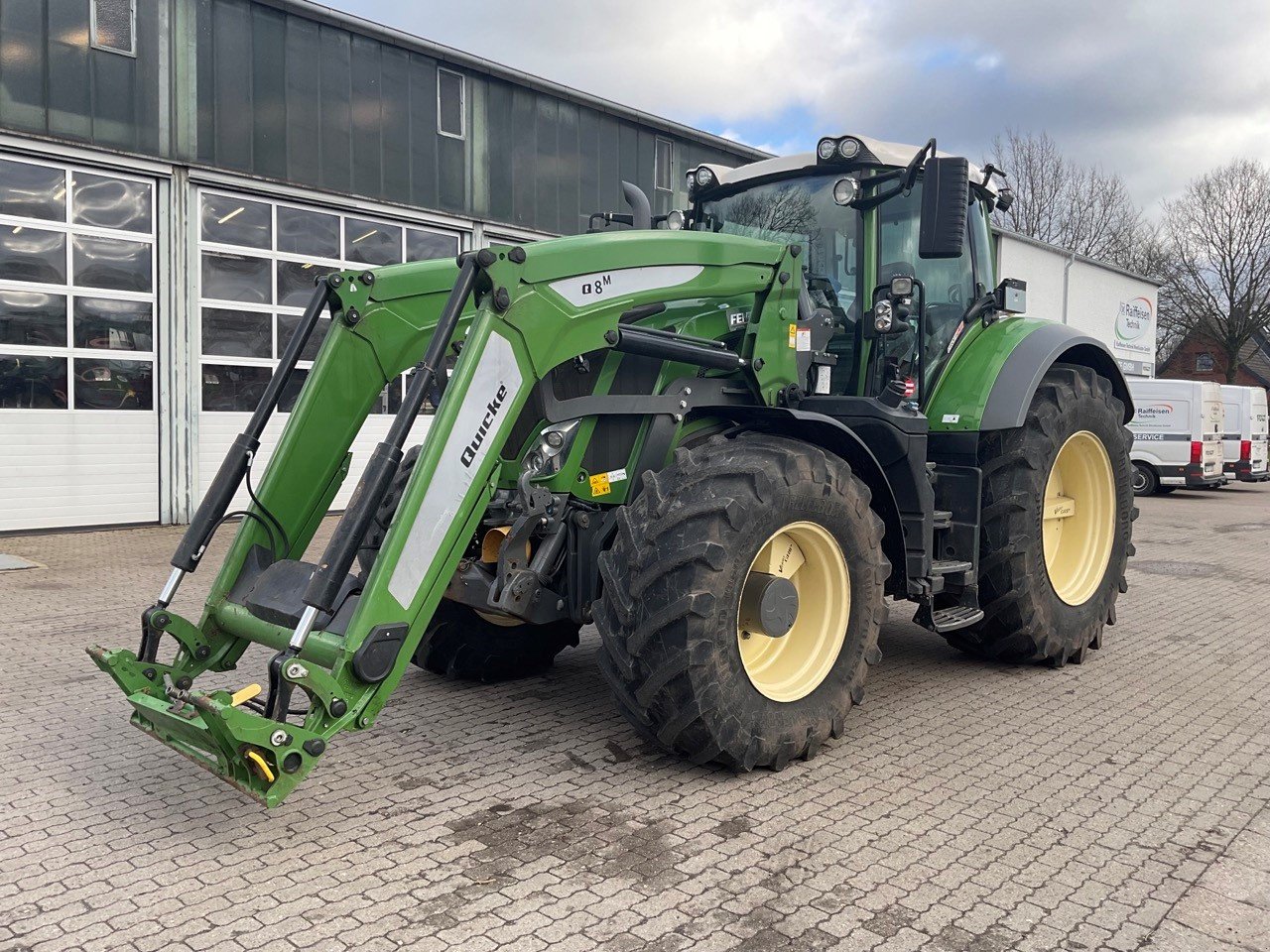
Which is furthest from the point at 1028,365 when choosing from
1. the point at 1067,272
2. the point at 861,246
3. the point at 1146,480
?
the point at 1067,272

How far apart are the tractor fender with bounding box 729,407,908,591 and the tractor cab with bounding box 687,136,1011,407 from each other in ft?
1.87

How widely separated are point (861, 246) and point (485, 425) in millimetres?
2698

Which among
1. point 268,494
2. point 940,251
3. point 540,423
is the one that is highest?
point 940,251

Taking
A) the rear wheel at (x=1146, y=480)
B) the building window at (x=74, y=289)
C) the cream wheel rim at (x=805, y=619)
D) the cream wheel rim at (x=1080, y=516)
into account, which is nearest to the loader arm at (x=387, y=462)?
the cream wheel rim at (x=805, y=619)

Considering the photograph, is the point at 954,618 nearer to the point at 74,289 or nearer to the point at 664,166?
the point at 74,289

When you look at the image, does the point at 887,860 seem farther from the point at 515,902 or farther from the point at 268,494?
the point at 268,494

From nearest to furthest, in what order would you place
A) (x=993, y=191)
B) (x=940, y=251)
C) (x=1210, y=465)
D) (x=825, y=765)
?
(x=825, y=765)
(x=940, y=251)
(x=993, y=191)
(x=1210, y=465)

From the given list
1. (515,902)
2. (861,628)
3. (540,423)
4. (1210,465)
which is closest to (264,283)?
Result: (540,423)

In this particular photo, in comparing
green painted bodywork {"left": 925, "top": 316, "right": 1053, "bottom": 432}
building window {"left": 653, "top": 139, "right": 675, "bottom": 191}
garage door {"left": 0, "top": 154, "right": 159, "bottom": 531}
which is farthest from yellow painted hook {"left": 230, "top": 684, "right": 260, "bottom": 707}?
building window {"left": 653, "top": 139, "right": 675, "bottom": 191}

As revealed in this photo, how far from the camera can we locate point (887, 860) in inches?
138

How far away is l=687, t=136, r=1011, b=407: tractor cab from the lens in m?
5.53

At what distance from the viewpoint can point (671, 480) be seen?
412cm

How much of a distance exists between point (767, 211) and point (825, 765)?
3032 millimetres

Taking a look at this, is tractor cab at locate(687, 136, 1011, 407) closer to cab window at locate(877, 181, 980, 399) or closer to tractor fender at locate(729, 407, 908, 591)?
cab window at locate(877, 181, 980, 399)
